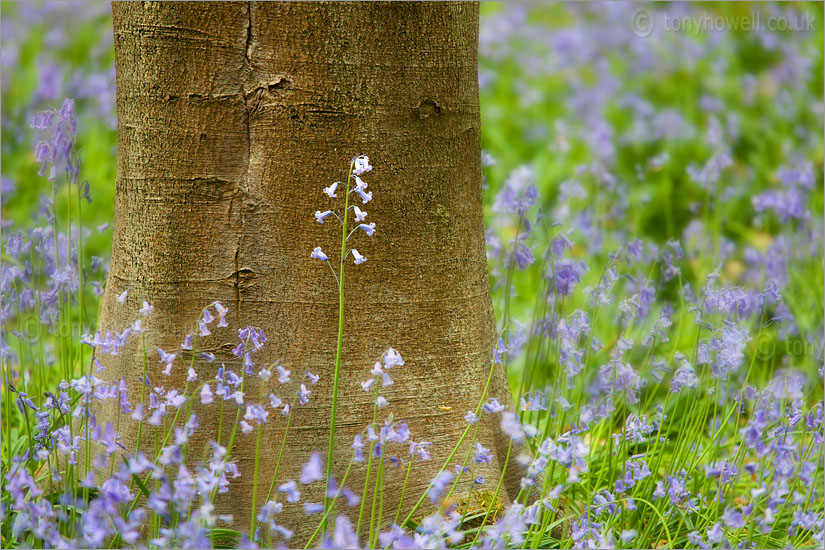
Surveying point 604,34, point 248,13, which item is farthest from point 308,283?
point 604,34

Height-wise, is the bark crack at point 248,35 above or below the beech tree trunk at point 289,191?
above

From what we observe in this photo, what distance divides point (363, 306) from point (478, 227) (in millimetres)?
362

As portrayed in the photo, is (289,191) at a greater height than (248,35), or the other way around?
(248,35)

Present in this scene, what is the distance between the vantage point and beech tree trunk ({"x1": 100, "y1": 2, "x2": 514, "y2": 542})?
1592mm

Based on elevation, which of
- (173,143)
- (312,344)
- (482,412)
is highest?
(173,143)

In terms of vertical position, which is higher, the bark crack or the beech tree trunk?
the bark crack

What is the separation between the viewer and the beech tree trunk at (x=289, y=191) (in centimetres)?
159

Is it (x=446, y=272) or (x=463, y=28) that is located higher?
(x=463, y=28)

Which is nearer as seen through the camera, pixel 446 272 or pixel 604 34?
pixel 446 272

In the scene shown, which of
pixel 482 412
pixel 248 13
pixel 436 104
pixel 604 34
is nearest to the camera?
pixel 248 13

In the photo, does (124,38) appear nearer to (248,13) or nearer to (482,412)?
(248,13)

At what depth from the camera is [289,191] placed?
1.62 metres

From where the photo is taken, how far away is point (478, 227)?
1.82 m

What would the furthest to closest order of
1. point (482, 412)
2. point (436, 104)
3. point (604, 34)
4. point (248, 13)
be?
point (604, 34) → point (482, 412) → point (436, 104) → point (248, 13)
